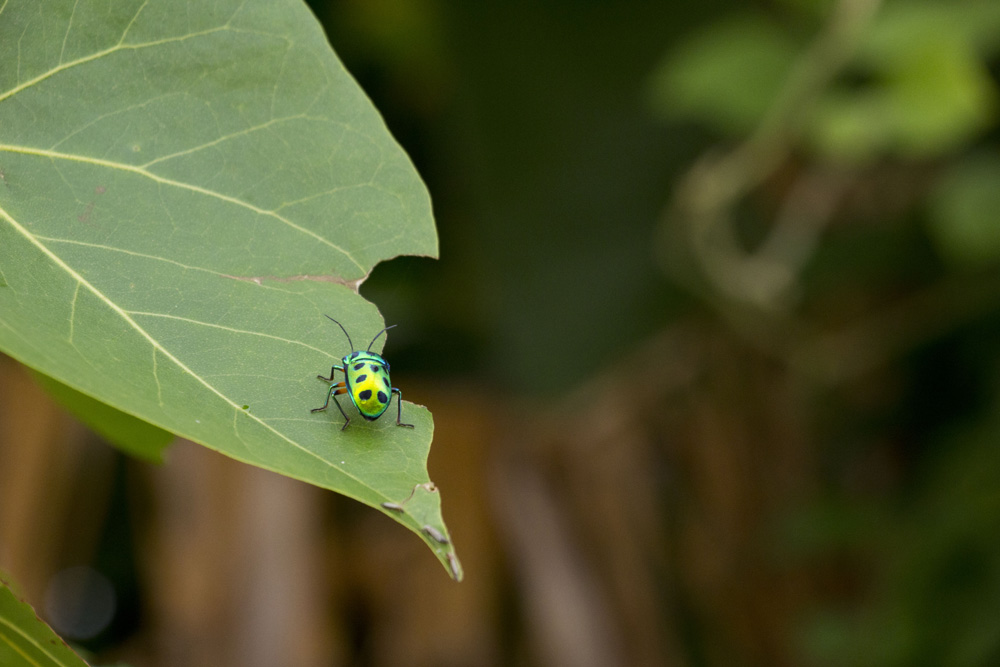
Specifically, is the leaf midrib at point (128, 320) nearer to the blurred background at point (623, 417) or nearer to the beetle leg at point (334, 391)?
the beetle leg at point (334, 391)

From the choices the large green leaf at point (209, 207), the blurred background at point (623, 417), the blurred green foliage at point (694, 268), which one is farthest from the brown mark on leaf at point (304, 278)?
the blurred green foliage at point (694, 268)

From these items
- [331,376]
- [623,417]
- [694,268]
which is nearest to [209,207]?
[331,376]

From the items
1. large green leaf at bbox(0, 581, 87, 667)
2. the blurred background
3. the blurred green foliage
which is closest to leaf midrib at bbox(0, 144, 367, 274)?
large green leaf at bbox(0, 581, 87, 667)

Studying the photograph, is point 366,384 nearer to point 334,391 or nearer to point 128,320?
point 334,391

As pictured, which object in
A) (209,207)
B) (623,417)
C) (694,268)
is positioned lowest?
(623,417)

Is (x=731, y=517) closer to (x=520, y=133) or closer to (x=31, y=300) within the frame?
(x=520, y=133)

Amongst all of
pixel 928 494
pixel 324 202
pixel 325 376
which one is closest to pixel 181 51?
pixel 324 202
